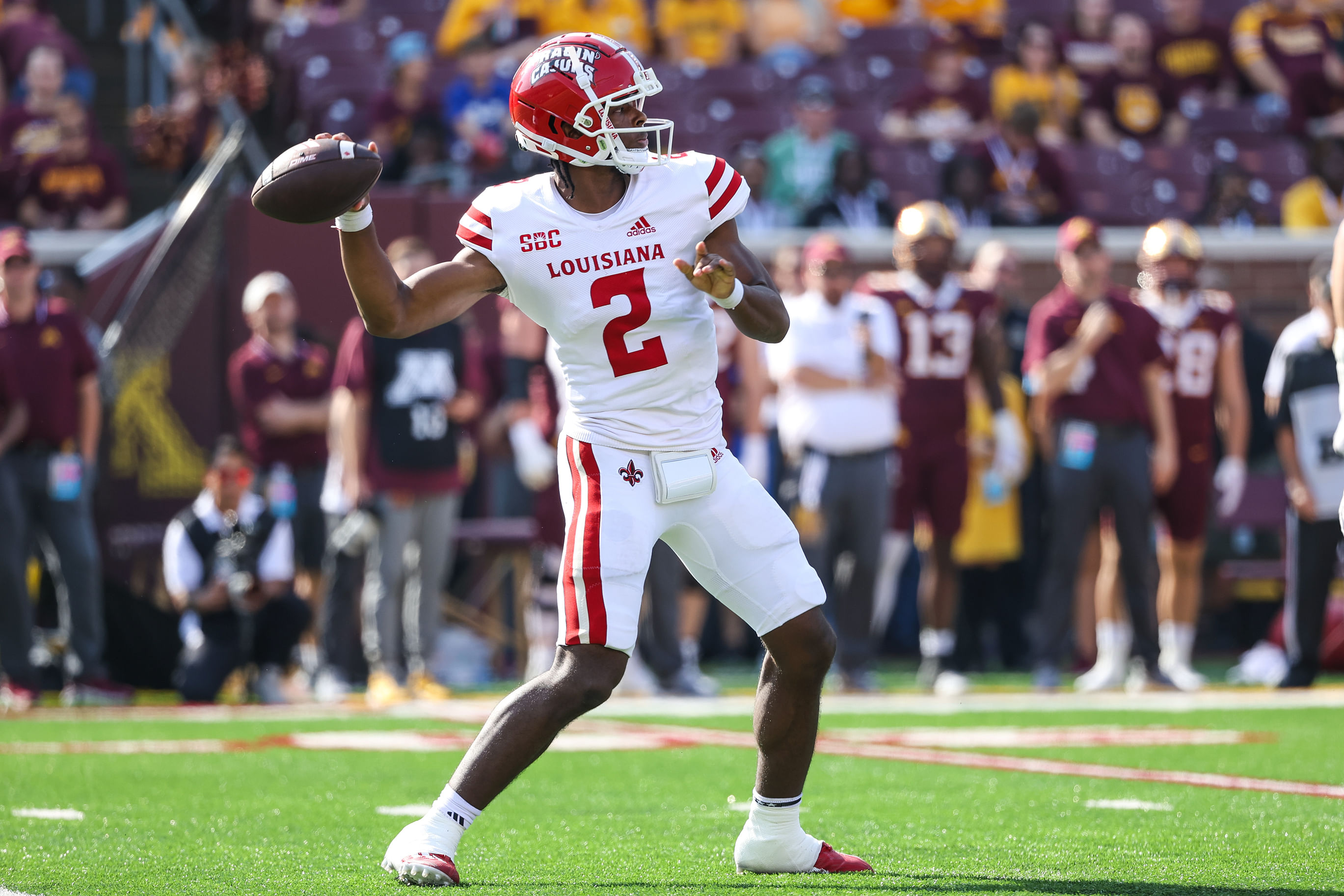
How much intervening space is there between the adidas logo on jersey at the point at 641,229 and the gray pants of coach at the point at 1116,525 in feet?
16.1

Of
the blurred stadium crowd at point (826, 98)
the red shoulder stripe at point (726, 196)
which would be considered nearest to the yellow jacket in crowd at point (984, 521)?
the blurred stadium crowd at point (826, 98)

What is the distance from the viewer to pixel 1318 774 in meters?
5.43

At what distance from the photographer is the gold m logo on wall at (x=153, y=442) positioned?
9547mm

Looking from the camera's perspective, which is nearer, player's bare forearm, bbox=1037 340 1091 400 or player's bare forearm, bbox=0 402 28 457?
player's bare forearm, bbox=0 402 28 457

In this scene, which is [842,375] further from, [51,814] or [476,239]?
[476,239]

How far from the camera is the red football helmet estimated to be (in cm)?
388

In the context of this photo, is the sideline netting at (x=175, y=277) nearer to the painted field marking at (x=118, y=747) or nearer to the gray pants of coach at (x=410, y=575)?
the gray pants of coach at (x=410, y=575)

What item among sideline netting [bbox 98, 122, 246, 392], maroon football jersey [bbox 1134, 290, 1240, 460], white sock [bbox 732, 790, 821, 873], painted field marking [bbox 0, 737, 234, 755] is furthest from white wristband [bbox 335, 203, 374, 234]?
sideline netting [bbox 98, 122, 246, 392]

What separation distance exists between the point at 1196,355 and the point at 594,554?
5.71 m

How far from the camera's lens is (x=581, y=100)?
3873 mm

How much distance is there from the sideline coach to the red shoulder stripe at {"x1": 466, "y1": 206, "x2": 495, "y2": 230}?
494 cm

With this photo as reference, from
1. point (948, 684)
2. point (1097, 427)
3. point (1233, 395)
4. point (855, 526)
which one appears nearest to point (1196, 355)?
point (1233, 395)

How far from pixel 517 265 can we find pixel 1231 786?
260 centimetres

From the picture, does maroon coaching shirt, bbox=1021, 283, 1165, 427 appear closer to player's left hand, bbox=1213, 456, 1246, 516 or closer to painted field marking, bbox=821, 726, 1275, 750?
player's left hand, bbox=1213, 456, 1246, 516
